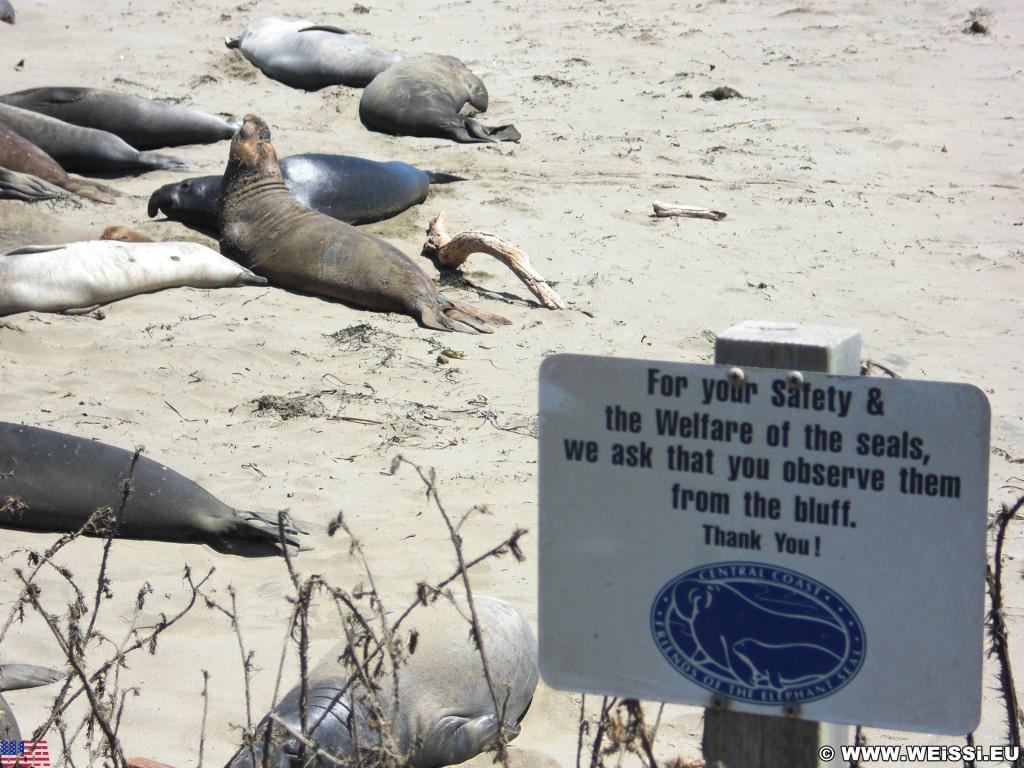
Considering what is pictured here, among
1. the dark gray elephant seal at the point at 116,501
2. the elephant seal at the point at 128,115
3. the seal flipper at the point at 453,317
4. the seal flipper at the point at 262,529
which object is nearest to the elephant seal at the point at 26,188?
the elephant seal at the point at 128,115

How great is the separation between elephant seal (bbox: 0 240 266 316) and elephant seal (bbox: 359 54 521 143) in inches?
119

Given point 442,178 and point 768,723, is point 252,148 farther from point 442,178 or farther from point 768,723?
point 768,723

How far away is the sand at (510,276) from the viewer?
343cm

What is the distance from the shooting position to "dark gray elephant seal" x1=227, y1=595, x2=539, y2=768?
254 cm

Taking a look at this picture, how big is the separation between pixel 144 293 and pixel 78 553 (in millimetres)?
2615

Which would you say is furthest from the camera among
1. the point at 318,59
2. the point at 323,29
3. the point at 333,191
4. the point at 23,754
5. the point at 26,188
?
the point at 323,29

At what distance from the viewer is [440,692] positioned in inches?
106

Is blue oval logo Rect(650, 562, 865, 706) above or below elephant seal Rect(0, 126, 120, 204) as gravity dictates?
below

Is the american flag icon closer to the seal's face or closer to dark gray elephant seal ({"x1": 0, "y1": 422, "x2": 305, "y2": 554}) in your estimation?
dark gray elephant seal ({"x1": 0, "y1": 422, "x2": 305, "y2": 554})

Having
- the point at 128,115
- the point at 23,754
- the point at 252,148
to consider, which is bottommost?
the point at 23,754

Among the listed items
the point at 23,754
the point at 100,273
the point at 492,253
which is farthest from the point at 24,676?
the point at 492,253

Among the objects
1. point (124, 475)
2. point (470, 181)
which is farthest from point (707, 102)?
point (124, 475)

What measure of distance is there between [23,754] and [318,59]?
28.5ft

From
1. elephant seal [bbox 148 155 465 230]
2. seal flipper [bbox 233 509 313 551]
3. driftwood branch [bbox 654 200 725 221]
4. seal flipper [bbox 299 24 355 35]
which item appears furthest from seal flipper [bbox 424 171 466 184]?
seal flipper [bbox 233 509 313 551]
